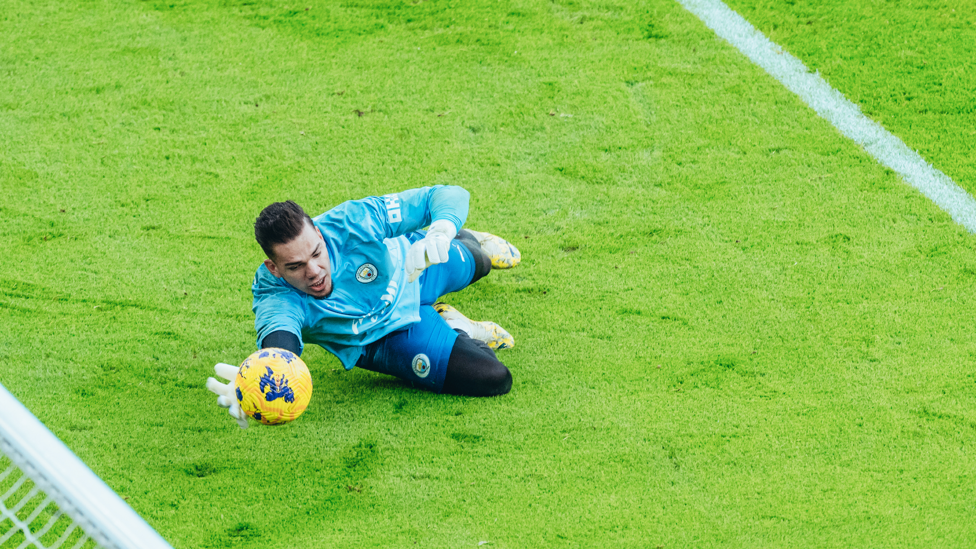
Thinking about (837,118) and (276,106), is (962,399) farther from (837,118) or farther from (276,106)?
(276,106)

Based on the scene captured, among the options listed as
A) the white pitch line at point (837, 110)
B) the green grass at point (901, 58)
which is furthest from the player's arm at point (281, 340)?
the green grass at point (901, 58)

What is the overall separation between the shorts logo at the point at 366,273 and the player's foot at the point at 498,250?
0.78 meters

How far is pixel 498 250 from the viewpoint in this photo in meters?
4.45

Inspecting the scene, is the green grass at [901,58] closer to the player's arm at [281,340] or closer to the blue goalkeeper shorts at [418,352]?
the blue goalkeeper shorts at [418,352]

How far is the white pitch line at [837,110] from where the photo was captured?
4.71m

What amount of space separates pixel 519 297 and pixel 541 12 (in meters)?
2.66

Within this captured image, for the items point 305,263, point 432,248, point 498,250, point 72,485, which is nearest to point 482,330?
point 498,250

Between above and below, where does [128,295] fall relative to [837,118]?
below

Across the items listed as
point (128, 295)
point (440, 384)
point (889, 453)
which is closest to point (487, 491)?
point (440, 384)

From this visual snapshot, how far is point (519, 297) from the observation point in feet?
14.7

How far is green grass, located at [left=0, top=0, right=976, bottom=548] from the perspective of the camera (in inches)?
136

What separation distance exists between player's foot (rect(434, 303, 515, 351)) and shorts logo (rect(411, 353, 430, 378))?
0.26 meters

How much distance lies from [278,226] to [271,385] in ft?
1.98

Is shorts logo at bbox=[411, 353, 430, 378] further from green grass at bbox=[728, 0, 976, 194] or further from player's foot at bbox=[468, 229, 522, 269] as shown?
green grass at bbox=[728, 0, 976, 194]
